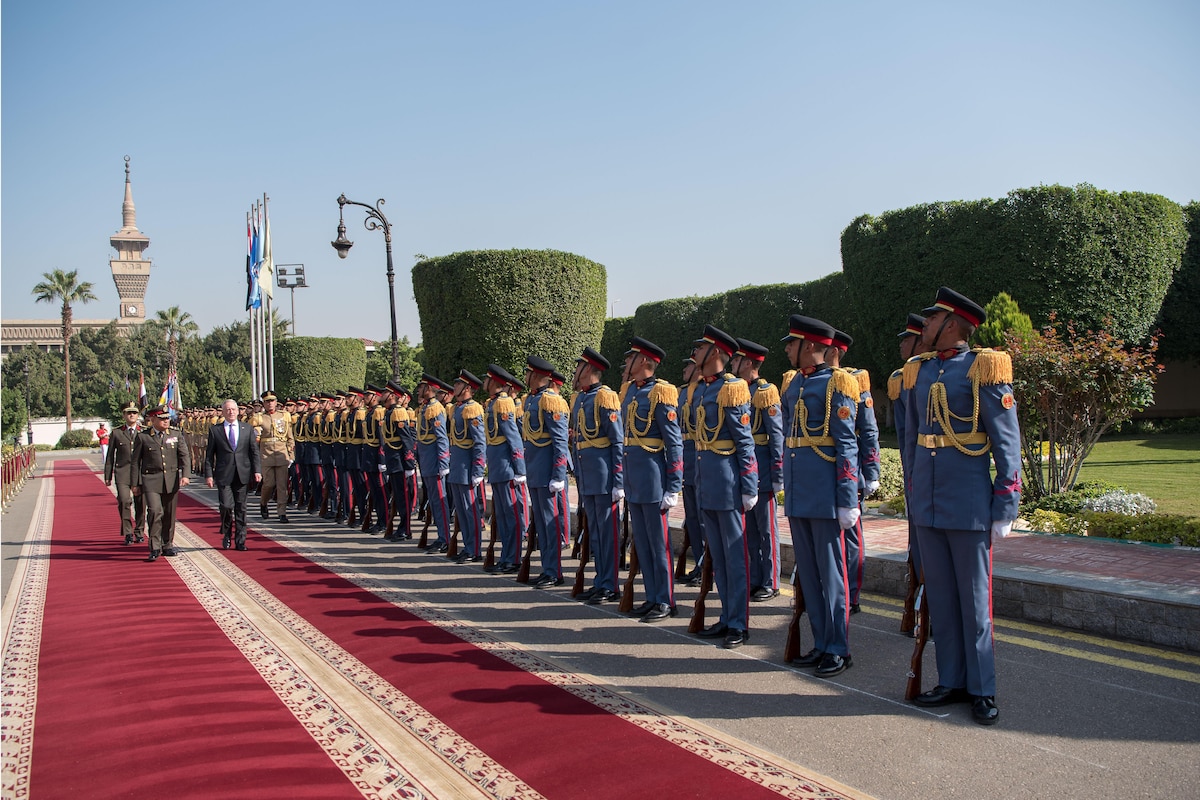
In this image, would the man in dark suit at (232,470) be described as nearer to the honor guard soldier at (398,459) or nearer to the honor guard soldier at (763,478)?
the honor guard soldier at (398,459)

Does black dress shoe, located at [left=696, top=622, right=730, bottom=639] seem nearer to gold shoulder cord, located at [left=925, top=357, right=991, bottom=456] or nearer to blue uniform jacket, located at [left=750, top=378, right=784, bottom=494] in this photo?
blue uniform jacket, located at [left=750, top=378, right=784, bottom=494]

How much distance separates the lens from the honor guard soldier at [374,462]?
12.9 meters

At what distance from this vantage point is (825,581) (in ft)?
17.8

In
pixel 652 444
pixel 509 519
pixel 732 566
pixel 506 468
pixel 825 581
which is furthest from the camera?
pixel 509 519

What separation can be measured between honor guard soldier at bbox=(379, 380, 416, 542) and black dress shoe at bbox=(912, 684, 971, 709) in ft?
27.6

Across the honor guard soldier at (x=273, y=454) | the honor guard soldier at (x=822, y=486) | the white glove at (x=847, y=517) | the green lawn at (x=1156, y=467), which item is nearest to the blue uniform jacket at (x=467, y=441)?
the honor guard soldier at (x=822, y=486)

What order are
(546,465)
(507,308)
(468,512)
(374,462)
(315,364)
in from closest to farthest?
(546,465) < (468,512) < (374,462) < (507,308) < (315,364)

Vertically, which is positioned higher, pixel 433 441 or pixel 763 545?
pixel 433 441

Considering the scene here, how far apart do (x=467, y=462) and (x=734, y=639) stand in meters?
4.67

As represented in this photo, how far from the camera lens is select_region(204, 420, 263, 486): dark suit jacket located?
37.6 ft

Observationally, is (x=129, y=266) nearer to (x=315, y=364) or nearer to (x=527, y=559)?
(x=315, y=364)

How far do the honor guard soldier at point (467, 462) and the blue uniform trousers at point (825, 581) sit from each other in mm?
4995

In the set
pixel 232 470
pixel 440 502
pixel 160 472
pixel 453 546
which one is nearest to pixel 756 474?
pixel 453 546

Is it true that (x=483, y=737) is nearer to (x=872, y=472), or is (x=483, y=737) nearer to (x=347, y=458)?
(x=872, y=472)
